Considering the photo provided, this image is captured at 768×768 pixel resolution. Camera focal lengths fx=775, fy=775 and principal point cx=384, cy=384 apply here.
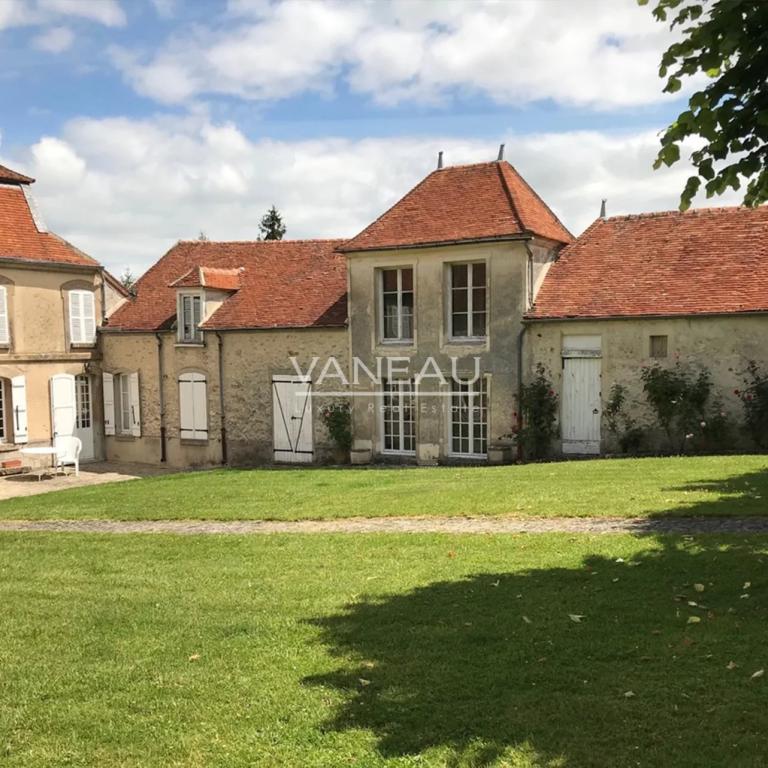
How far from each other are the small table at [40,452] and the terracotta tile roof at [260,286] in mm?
4140

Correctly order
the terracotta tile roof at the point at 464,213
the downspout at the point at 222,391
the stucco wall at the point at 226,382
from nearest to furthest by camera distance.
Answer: the terracotta tile roof at the point at 464,213
the stucco wall at the point at 226,382
the downspout at the point at 222,391

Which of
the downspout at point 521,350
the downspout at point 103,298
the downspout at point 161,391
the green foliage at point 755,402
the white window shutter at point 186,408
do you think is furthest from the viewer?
the downspout at point 103,298

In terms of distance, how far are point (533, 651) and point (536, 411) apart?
40.1ft

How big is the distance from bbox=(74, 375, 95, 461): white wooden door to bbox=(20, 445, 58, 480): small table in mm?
1217

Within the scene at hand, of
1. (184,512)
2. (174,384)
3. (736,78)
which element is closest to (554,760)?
(736,78)

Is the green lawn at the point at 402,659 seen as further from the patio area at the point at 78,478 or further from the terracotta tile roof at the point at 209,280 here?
the terracotta tile roof at the point at 209,280

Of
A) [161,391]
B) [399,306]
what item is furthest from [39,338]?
[399,306]

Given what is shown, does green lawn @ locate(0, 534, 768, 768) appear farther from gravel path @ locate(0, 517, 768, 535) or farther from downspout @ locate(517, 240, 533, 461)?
downspout @ locate(517, 240, 533, 461)

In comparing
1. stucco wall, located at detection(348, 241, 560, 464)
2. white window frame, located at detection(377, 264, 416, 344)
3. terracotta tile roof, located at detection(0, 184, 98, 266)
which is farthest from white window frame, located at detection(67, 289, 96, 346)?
white window frame, located at detection(377, 264, 416, 344)

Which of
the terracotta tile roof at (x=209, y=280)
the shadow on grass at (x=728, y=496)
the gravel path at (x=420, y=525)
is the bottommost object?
the gravel path at (x=420, y=525)

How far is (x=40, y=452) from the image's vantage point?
1995cm

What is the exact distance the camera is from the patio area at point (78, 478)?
714 inches

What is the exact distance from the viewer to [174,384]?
22.0 meters

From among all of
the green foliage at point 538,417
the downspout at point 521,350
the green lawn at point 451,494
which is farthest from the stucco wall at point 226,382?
the green foliage at point 538,417
